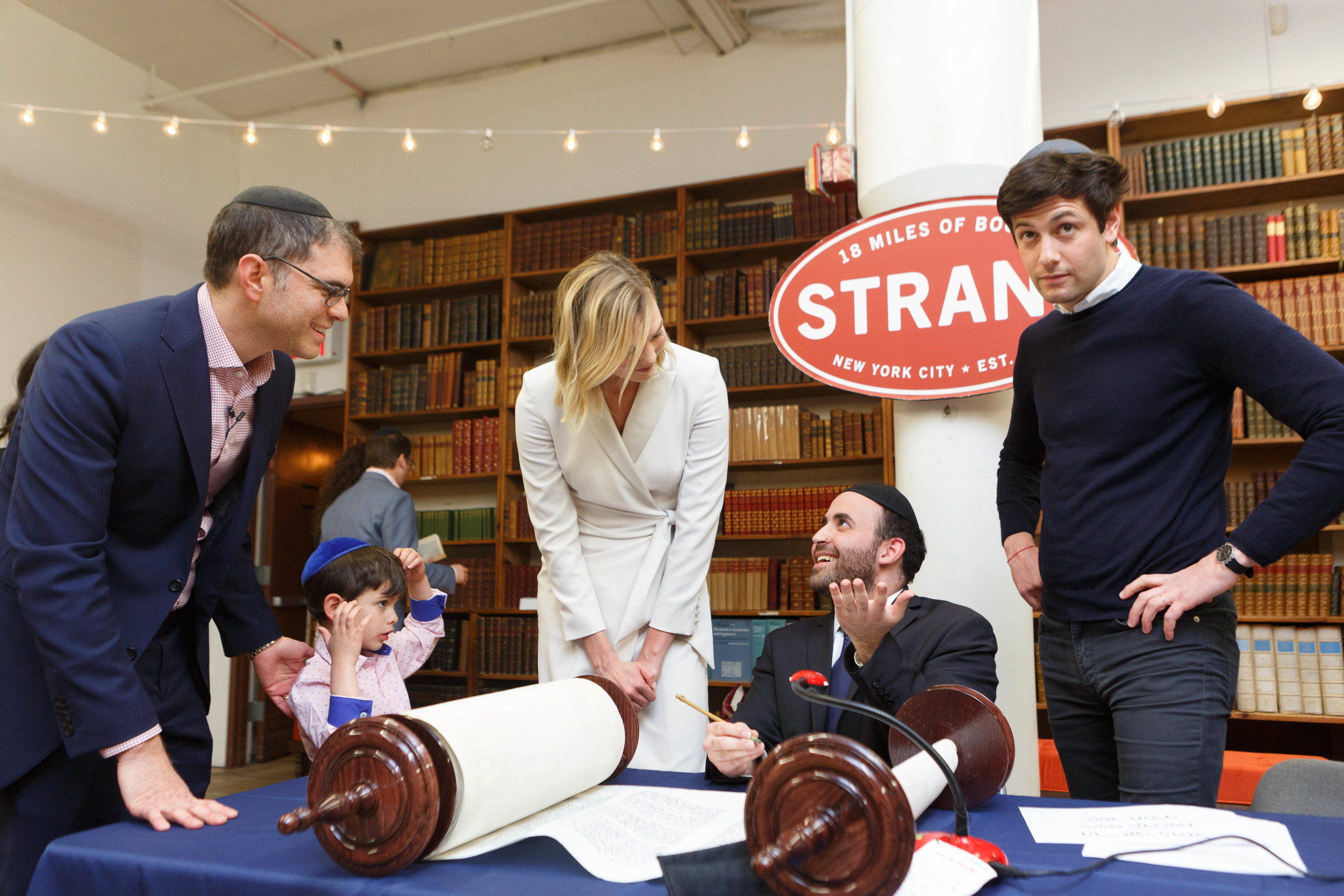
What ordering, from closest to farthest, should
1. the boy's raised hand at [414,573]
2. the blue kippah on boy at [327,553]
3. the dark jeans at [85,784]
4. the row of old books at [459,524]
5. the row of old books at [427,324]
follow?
1. the dark jeans at [85,784]
2. the blue kippah on boy at [327,553]
3. the boy's raised hand at [414,573]
4. the row of old books at [459,524]
5. the row of old books at [427,324]

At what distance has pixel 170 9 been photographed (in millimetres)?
4910

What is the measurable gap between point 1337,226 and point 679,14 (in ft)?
10.7

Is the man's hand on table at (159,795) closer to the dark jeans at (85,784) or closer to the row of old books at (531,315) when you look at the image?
the dark jeans at (85,784)

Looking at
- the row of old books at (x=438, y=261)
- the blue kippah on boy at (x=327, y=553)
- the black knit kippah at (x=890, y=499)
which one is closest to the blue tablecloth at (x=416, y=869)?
the black knit kippah at (x=890, y=499)

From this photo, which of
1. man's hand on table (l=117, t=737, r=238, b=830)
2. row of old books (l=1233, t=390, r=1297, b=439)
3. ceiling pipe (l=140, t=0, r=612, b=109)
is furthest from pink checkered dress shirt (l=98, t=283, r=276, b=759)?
ceiling pipe (l=140, t=0, r=612, b=109)

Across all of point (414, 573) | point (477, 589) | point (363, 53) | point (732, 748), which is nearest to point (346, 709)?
point (732, 748)

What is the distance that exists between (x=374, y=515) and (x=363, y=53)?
9.66 feet

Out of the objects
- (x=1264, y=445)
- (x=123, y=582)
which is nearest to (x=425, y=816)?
(x=123, y=582)

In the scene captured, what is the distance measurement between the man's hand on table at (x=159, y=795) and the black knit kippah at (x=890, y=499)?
127 cm

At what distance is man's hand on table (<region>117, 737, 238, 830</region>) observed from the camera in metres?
0.96

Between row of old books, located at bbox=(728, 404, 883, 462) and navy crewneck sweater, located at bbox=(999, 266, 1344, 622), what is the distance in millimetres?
2764

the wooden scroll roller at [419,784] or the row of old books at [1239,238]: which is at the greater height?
the row of old books at [1239,238]

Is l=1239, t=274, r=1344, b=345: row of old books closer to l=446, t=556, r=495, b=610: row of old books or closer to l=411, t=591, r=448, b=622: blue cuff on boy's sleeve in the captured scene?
l=411, t=591, r=448, b=622: blue cuff on boy's sleeve

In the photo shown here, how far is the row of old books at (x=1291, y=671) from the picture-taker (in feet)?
11.2
